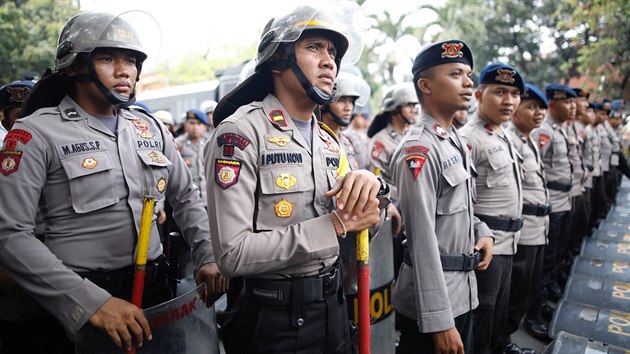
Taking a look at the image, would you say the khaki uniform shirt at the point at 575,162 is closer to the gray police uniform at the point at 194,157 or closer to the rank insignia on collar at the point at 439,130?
the rank insignia on collar at the point at 439,130

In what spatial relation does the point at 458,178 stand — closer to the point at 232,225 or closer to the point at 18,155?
the point at 232,225

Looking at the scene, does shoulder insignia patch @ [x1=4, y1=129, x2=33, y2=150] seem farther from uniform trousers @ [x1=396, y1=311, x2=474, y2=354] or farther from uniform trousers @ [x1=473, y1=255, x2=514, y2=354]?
uniform trousers @ [x1=473, y1=255, x2=514, y2=354]

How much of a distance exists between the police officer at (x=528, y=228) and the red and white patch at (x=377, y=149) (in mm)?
1614

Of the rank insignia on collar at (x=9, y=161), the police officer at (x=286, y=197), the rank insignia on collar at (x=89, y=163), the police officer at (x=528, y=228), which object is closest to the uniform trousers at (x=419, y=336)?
the police officer at (x=286, y=197)

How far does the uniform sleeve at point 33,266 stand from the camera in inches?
62.8

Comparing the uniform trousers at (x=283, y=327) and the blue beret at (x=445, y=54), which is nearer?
the uniform trousers at (x=283, y=327)

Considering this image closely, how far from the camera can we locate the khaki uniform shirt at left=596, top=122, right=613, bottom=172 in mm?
9016

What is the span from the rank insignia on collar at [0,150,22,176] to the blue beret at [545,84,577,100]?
17.9 feet

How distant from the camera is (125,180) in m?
2.03

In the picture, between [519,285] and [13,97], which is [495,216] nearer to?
[519,285]

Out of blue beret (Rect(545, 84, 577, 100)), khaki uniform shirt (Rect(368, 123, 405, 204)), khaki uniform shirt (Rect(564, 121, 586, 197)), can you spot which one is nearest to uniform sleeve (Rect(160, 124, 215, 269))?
khaki uniform shirt (Rect(368, 123, 405, 204))

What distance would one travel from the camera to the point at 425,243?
2166 mm

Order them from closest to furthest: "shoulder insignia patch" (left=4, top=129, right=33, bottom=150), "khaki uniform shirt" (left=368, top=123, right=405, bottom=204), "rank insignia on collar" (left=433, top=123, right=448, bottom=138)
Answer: "shoulder insignia patch" (left=4, top=129, right=33, bottom=150) → "rank insignia on collar" (left=433, top=123, right=448, bottom=138) → "khaki uniform shirt" (left=368, top=123, right=405, bottom=204)

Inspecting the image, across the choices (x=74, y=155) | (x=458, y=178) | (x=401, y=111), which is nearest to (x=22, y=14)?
(x=401, y=111)
